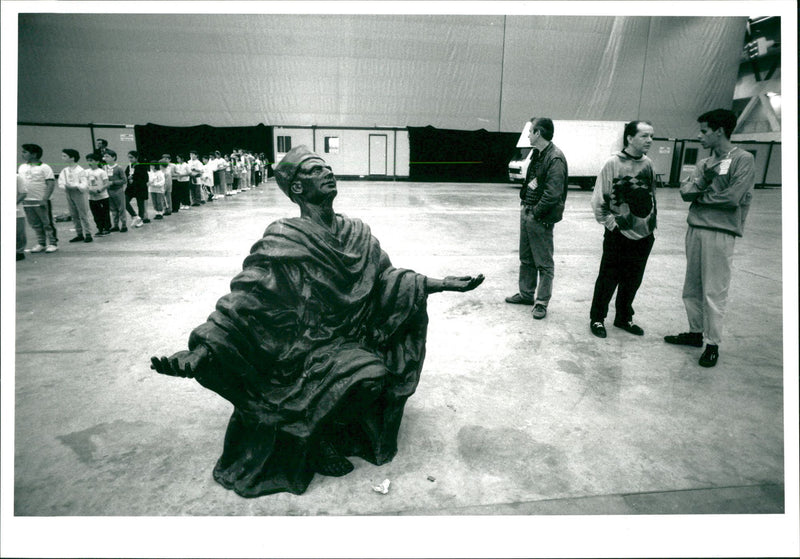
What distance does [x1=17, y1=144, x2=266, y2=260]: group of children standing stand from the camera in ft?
22.5

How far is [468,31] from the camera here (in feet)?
58.1

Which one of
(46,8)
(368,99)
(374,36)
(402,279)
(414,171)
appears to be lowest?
(402,279)

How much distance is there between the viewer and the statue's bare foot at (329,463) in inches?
95.3

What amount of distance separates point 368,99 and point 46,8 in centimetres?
1802

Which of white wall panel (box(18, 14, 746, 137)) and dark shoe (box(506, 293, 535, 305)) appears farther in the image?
white wall panel (box(18, 14, 746, 137))

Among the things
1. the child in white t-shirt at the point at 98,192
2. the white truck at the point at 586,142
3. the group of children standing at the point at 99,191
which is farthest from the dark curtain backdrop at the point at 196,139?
the child in white t-shirt at the point at 98,192

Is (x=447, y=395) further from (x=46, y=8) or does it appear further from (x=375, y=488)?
(x=46, y=8)

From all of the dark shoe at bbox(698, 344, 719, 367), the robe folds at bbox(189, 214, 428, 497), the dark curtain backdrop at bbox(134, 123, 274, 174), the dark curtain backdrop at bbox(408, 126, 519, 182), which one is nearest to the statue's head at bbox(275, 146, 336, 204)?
the robe folds at bbox(189, 214, 428, 497)

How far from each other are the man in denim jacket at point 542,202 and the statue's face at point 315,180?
261 cm

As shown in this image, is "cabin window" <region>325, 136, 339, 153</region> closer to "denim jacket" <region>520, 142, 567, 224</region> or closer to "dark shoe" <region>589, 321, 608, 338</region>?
"denim jacket" <region>520, 142, 567, 224</region>

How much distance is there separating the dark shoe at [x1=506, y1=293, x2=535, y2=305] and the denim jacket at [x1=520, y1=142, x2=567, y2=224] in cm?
93

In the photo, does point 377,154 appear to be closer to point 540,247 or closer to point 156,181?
point 156,181

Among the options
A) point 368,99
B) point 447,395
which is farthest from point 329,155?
point 447,395

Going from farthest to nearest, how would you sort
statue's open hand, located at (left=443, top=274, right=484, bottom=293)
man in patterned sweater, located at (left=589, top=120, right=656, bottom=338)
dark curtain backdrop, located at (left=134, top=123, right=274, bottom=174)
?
dark curtain backdrop, located at (left=134, top=123, right=274, bottom=174), man in patterned sweater, located at (left=589, top=120, right=656, bottom=338), statue's open hand, located at (left=443, top=274, right=484, bottom=293)
